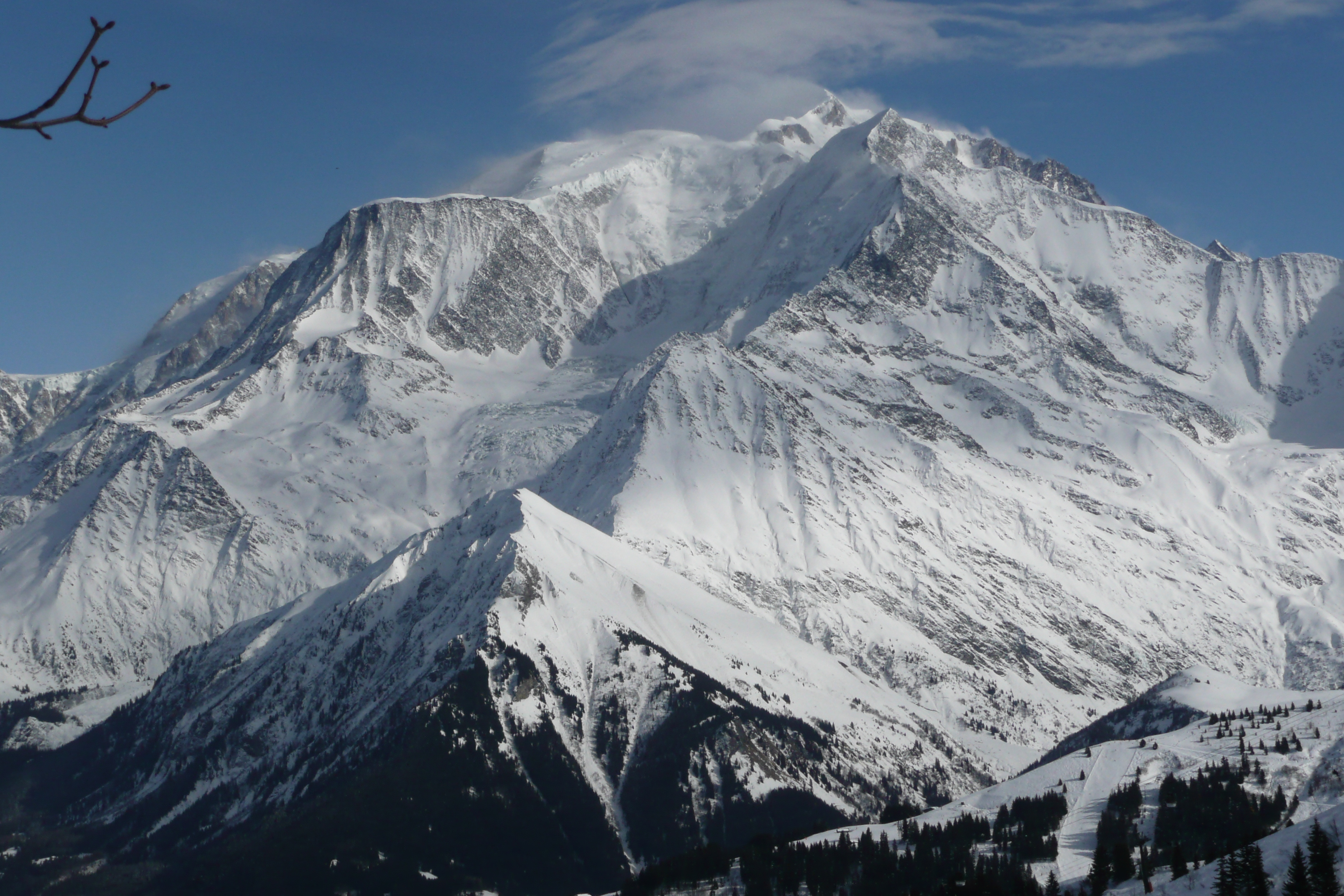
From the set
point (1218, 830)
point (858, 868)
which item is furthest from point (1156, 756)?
point (858, 868)

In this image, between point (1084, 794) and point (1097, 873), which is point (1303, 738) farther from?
point (1097, 873)

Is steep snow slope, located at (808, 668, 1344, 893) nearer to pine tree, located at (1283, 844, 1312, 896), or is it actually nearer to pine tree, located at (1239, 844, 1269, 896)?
pine tree, located at (1239, 844, 1269, 896)

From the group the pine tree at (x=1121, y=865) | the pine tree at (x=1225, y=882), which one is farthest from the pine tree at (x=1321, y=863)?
the pine tree at (x=1121, y=865)

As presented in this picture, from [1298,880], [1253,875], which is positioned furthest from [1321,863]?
[1253,875]

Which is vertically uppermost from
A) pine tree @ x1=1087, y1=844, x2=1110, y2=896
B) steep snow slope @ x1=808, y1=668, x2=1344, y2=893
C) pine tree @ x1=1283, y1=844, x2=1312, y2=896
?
steep snow slope @ x1=808, y1=668, x2=1344, y2=893

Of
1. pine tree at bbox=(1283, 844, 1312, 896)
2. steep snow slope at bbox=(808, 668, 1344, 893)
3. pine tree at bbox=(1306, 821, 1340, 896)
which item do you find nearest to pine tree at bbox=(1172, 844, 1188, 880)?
steep snow slope at bbox=(808, 668, 1344, 893)

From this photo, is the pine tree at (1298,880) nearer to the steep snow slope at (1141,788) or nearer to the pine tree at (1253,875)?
the pine tree at (1253,875)

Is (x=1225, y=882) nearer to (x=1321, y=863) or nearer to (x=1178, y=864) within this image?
(x=1321, y=863)
